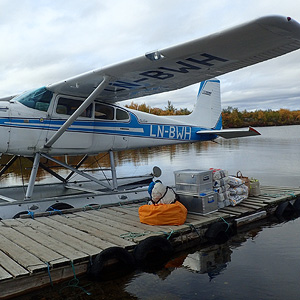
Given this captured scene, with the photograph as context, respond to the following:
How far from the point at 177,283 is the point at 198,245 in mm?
1359

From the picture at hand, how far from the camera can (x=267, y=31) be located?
4.51 m

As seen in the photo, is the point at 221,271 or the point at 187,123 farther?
the point at 187,123

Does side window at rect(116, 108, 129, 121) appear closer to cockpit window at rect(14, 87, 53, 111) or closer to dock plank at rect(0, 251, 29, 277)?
cockpit window at rect(14, 87, 53, 111)

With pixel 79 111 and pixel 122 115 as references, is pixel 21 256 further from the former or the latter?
pixel 122 115

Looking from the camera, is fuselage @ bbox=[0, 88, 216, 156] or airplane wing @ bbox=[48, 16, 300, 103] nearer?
airplane wing @ bbox=[48, 16, 300, 103]

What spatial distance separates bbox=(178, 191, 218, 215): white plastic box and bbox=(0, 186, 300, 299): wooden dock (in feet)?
0.35

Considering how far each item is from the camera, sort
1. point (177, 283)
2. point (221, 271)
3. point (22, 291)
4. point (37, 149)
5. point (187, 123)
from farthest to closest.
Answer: point (187, 123)
point (37, 149)
point (221, 271)
point (177, 283)
point (22, 291)

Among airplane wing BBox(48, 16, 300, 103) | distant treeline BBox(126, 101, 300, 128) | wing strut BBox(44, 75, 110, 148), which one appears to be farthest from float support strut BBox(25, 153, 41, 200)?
distant treeline BBox(126, 101, 300, 128)

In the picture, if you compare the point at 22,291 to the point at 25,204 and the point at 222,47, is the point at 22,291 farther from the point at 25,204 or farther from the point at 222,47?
the point at 222,47

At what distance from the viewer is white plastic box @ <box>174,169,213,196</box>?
18.4ft

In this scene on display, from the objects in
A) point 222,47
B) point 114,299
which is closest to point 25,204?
point 114,299

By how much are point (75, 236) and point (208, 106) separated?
7173 millimetres

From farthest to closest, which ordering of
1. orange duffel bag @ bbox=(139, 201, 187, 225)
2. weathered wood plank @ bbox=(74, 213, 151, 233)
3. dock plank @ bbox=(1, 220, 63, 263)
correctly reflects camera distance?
1. orange duffel bag @ bbox=(139, 201, 187, 225)
2. weathered wood plank @ bbox=(74, 213, 151, 233)
3. dock plank @ bbox=(1, 220, 63, 263)

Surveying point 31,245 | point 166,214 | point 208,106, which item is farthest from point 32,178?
point 208,106
